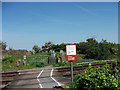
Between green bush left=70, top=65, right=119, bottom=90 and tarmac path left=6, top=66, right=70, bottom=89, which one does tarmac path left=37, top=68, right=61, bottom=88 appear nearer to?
tarmac path left=6, top=66, right=70, bottom=89

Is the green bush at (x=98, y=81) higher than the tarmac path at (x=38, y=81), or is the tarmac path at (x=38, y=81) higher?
the green bush at (x=98, y=81)

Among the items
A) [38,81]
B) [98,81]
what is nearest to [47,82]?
[38,81]

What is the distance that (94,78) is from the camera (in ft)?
14.3

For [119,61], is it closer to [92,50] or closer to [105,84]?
[105,84]

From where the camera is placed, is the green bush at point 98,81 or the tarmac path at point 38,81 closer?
the green bush at point 98,81

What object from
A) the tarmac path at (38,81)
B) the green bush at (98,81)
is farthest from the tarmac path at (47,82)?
the green bush at (98,81)

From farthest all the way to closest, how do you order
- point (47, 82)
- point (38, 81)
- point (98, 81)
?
point (38, 81)
point (47, 82)
point (98, 81)

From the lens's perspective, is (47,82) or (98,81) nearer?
(98,81)

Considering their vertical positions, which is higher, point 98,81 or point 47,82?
point 98,81

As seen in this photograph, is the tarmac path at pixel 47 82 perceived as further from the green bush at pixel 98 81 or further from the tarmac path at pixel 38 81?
the green bush at pixel 98 81

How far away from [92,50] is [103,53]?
4.62ft

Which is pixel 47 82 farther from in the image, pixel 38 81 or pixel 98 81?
pixel 98 81

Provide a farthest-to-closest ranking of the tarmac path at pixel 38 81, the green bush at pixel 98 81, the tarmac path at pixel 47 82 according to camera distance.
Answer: the tarmac path at pixel 38 81 → the tarmac path at pixel 47 82 → the green bush at pixel 98 81

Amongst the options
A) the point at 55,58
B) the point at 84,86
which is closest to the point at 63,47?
the point at 55,58
